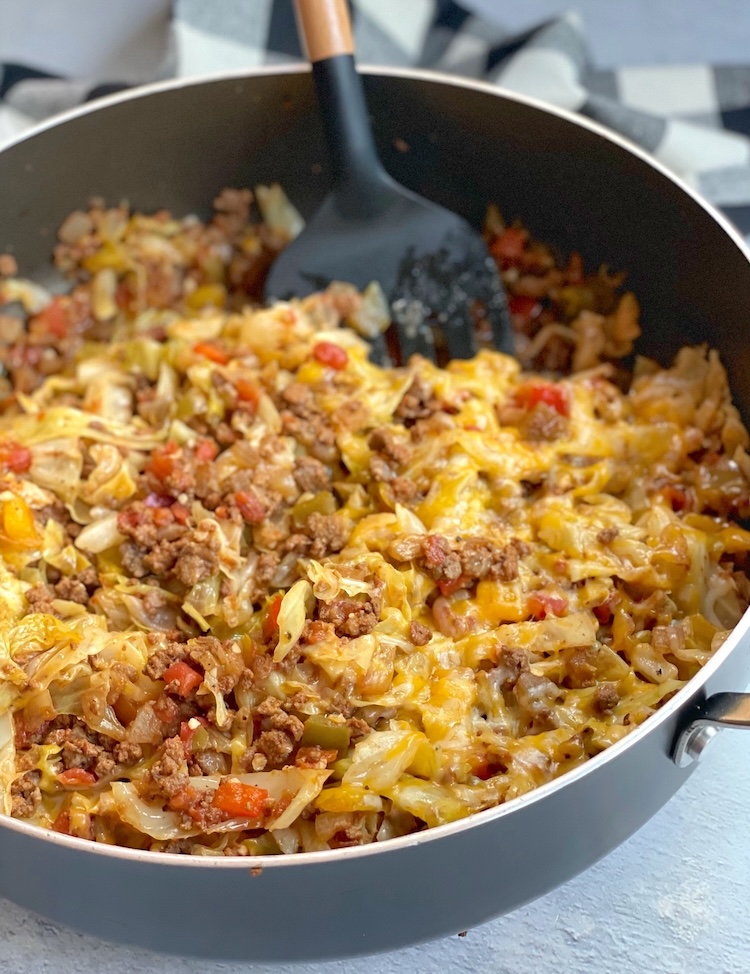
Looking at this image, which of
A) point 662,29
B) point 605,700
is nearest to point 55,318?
point 605,700

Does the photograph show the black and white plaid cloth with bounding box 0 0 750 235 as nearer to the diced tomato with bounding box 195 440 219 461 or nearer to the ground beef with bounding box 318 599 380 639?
the diced tomato with bounding box 195 440 219 461

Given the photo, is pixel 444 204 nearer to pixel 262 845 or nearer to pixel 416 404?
pixel 416 404

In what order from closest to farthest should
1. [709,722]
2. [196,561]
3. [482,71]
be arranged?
[709,722], [196,561], [482,71]

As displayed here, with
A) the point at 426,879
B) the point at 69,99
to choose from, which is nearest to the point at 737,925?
the point at 426,879

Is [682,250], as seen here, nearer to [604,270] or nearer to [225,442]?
[604,270]

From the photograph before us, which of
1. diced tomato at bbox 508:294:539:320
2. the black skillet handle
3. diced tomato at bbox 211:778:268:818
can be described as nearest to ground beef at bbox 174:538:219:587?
diced tomato at bbox 211:778:268:818

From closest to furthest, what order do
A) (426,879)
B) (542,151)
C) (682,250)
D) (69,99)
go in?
(426,879)
(682,250)
(542,151)
(69,99)
